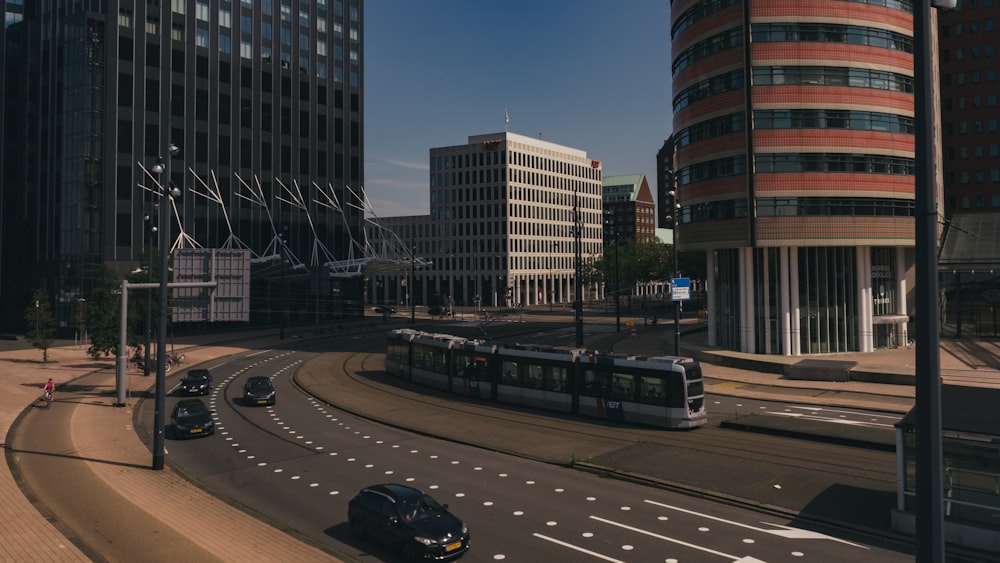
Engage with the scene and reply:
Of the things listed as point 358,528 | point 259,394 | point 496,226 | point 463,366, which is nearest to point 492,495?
point 358,528

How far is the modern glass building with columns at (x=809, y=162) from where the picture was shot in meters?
48.8

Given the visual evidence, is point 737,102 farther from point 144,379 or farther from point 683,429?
point 144,379

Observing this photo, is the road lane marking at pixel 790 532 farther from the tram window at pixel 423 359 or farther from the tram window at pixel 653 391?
the tram window at pixel 423 359

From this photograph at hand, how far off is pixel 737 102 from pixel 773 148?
175 inches

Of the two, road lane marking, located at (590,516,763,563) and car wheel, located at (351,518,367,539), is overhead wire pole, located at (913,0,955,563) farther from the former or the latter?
car wheel, located at (351,518,367,539)

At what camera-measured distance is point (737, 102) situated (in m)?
50.2

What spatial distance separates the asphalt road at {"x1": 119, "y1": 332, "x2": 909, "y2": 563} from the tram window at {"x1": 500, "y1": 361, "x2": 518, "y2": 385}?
7.32 m

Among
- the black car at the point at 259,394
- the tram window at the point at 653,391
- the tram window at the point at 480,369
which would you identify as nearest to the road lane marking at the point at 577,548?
the tram window at the point at 653,391

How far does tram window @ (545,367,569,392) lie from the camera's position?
3225 cm

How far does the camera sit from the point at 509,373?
3506 cm

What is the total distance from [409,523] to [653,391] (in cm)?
1562

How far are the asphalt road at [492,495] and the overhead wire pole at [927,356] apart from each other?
8.96 meters

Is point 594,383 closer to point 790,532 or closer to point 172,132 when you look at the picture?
point 790,532

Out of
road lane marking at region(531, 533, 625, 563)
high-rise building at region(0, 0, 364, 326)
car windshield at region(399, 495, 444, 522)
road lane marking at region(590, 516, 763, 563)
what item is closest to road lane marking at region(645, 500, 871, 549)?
road lane marking at region(590, 516, 763, 563)
